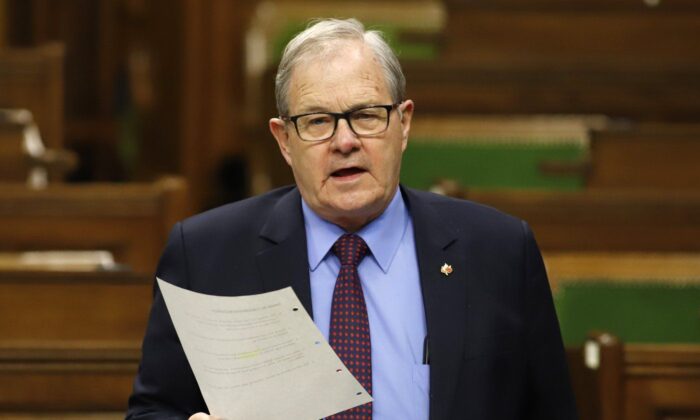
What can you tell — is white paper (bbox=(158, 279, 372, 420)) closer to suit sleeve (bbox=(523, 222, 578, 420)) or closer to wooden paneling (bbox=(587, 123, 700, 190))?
suit sleeve (bbox=(523, 222, 578, 420))

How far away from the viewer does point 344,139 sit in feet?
2.74

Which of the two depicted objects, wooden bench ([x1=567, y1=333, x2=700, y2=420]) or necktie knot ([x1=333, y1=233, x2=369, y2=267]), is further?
wooden bench ([x1=567, y1=333, x2=700, y2=420])

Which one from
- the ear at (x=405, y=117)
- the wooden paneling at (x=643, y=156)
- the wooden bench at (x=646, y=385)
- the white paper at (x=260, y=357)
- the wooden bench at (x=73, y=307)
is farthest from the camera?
the wooden paneling at (x=643, y=156)

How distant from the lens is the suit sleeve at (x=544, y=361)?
0.87 m

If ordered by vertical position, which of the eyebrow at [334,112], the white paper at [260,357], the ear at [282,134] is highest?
the eyebrow at [334,112]

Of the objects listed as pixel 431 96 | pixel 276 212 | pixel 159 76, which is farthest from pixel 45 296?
pixel 159 76

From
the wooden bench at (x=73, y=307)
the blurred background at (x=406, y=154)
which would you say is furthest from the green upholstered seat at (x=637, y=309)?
the wooden bench at (x=73, y=307)

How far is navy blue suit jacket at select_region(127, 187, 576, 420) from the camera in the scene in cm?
84

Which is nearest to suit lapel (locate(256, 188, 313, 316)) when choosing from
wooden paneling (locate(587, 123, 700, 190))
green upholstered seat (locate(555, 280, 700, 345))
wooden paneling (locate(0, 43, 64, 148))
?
green upholstered seat (locate(555, 280, 700, 345))

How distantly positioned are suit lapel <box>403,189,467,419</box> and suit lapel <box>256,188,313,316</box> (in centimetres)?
8

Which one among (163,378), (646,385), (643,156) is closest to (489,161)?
(643,156)

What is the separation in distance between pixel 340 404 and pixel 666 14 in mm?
1746

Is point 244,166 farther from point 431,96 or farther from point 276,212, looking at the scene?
point 276,212

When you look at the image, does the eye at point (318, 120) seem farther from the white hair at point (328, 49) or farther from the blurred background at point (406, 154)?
the blurred background at point (406, 154)
